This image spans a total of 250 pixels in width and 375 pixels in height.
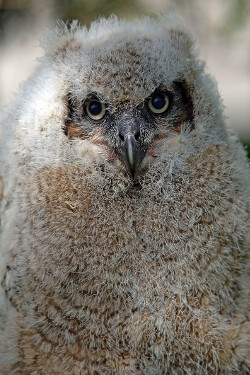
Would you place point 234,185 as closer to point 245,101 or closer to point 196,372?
point 196,372

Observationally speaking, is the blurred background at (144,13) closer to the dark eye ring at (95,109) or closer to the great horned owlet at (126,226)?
the great horned owlet at (126,226)

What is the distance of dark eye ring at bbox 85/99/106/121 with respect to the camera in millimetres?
2975

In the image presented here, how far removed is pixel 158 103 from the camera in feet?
9.94

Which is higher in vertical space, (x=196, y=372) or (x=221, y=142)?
(x=221, y=142)

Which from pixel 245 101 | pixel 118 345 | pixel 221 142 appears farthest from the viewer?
pixel 245 101

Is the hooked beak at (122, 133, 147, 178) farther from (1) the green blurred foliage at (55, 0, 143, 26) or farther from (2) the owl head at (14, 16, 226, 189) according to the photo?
(1) the green blurred foliage at (55, 0, 143, 26)

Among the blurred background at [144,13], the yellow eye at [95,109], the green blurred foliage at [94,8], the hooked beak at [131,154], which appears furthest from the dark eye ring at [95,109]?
the green blurred foliage at [94,8]

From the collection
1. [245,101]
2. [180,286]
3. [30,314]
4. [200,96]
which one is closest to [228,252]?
[180,286]

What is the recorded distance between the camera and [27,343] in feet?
9.55

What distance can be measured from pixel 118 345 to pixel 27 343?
45cm

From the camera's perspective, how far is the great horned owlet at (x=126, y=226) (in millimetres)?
2820

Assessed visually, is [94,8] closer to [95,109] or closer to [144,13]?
[144,13]

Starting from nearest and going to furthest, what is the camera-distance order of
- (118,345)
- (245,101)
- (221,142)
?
(118,345) < (221,142) < (245,101)

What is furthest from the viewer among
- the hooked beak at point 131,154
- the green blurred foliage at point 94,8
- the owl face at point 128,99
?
the green blurred foliage at point 94,8
